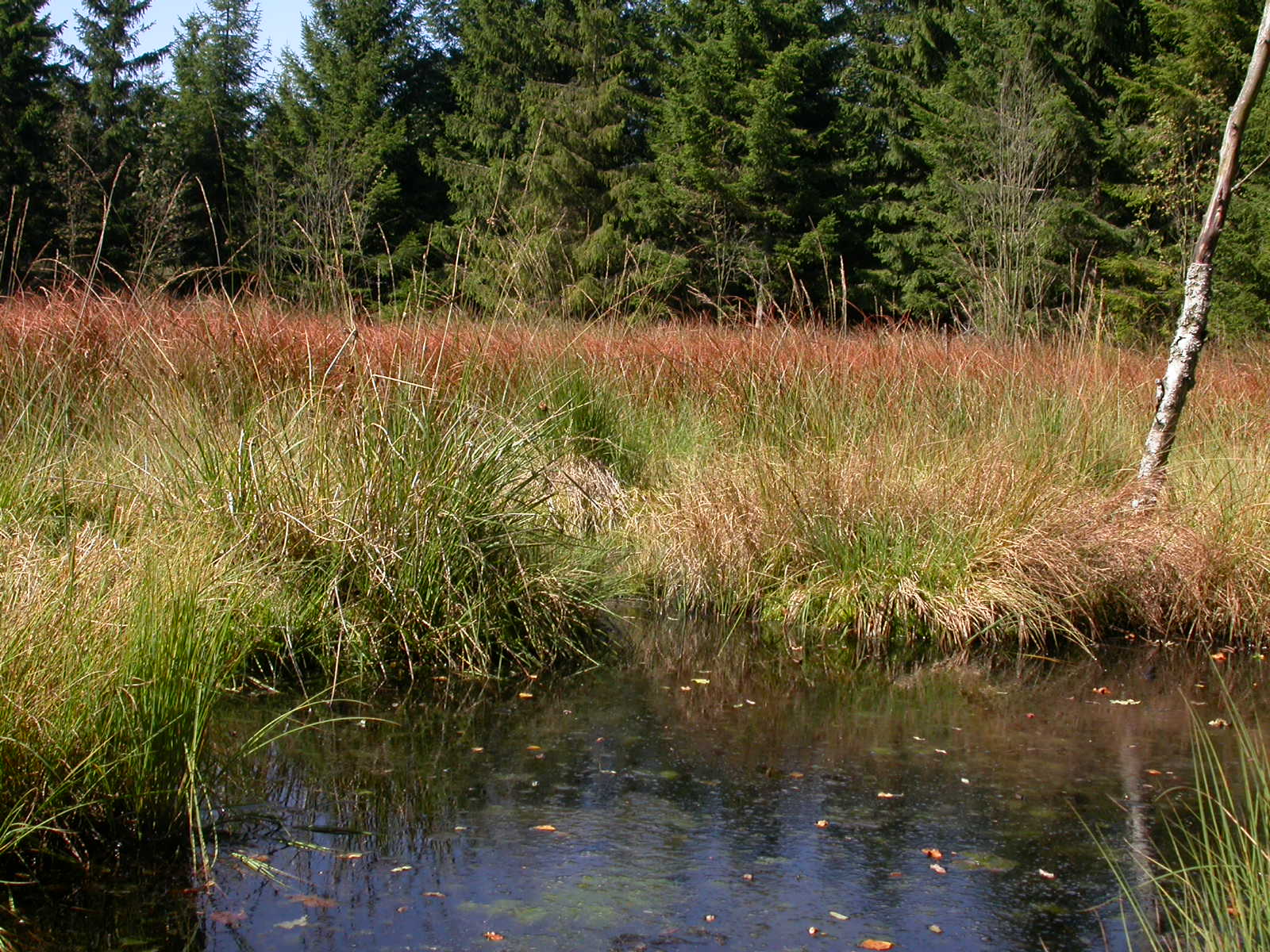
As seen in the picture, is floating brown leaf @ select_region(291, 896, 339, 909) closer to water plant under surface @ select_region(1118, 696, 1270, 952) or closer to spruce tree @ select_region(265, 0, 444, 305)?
water plant under surface @ select_region(1118, 696, 1270, 952)

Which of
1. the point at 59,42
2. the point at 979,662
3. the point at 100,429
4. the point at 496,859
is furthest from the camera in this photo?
the point at 59,42

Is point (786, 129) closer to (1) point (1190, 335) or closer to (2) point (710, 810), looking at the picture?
(1) point (1190, 335)

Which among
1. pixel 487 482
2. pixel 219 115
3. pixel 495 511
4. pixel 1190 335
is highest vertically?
pixel 219 115

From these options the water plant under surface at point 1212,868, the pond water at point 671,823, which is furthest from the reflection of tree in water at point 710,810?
the water plant under surface at point 1212,868

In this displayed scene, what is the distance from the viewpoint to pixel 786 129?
2420 cm

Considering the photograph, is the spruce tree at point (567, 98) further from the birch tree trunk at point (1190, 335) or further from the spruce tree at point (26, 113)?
the birch tree trunk at point (1190, 335)

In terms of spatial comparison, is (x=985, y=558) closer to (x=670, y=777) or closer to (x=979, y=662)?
(x=979, y=662)

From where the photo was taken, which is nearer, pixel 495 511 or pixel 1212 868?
pixel 1212 868

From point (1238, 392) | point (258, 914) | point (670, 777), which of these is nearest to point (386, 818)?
point (258, 914)

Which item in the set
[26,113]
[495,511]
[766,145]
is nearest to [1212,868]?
[495,511]

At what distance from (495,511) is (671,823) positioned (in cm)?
199

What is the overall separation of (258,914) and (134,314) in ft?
17.1

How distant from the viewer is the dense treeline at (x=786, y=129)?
59.8 feet

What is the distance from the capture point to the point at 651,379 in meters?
8.80
